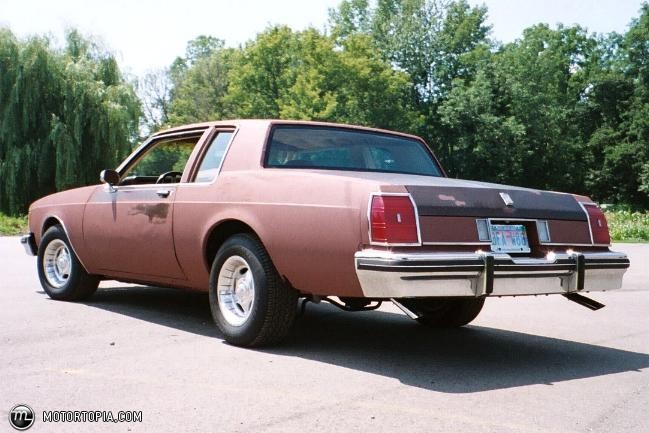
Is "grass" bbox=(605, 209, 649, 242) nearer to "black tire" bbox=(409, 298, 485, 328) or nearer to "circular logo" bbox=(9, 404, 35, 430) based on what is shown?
"black tire" bbox=(409, 298, 485, 328)

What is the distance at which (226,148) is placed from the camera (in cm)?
594

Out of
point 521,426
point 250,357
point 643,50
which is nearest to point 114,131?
point 250,357

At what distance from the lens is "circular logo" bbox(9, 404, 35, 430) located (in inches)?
139

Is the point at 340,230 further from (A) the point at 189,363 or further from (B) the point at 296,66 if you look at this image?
(B) the point at 296,66

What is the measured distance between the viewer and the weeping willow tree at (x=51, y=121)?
28.8 m

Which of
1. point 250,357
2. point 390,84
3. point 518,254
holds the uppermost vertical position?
point 390,84

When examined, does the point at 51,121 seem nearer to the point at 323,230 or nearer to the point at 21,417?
the point at 323,230

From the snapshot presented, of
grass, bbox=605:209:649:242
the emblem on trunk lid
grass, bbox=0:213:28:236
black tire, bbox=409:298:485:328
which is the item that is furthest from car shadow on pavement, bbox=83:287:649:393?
grass, bbox=605:209:649:242

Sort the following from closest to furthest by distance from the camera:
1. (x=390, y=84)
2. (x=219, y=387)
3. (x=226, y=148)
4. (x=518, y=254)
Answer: (x=219, y=387), (x=518, y=254), (x=226, y=148), (x=390, y=84)

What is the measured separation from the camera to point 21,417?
11.9 ft

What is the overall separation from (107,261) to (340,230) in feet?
9.71

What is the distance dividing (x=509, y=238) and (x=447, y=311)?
1709mm

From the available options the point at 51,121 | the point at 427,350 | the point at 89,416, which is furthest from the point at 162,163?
the point at 51,121

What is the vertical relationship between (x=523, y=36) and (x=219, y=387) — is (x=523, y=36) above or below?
above
